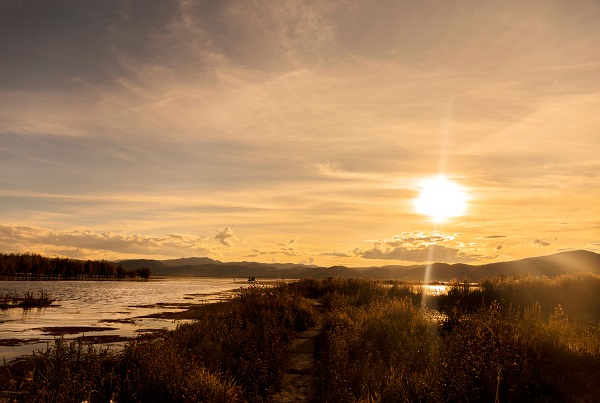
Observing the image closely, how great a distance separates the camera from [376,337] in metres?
11.1

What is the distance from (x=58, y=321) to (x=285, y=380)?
19295 mm

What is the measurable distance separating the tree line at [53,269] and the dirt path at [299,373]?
96.6 m

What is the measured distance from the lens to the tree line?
92.8m

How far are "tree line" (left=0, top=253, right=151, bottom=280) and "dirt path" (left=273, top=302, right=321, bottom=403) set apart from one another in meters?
96.6

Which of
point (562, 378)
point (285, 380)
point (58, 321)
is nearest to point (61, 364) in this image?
point (285, 380)

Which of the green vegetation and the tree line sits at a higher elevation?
the green vegetation

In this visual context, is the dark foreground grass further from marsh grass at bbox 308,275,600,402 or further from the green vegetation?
marsh grass at bbox 308,275,600,402

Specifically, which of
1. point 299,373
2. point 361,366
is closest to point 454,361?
point 361,366

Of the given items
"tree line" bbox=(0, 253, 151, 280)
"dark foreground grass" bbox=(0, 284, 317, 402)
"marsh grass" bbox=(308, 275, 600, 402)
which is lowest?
"tree line" bbox=(0, 253, 151, 280)

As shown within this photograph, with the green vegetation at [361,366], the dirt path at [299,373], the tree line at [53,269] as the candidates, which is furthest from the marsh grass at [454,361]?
the tree line at [53,269]

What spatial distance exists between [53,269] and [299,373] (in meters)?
113

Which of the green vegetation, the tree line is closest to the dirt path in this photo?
the green vegetation

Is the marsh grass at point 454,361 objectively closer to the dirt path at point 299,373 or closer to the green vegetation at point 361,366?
the green vegetation at point 361,366

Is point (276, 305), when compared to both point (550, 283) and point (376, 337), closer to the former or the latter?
point (376, 337)
